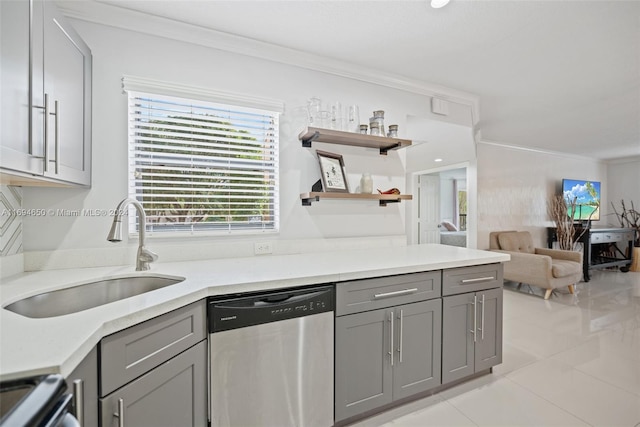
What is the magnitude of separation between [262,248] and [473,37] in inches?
83.0

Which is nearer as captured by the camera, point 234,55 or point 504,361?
point 234,55

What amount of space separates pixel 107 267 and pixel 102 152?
27.4 inches

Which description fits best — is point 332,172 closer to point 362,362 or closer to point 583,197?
point 362,362

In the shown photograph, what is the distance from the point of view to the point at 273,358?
1.46m

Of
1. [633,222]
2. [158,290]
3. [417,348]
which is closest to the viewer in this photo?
[158,290]

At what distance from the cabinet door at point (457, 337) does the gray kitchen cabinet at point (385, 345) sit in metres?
0.06

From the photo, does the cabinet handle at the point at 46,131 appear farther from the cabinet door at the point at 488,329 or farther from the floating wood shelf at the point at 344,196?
the cabinet door at the point at 488,329

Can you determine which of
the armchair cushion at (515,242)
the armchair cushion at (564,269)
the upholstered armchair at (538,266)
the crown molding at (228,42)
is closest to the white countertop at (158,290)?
the crown molding at (228,42)

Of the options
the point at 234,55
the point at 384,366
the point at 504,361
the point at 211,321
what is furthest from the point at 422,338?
the point at 234,55

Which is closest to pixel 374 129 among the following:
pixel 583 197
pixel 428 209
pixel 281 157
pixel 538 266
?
pixel 281 157

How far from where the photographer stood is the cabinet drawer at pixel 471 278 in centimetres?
195

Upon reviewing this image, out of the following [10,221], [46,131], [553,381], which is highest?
[46,131]

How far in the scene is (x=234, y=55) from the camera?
214 cm

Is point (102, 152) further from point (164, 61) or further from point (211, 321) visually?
point (211, 321)
